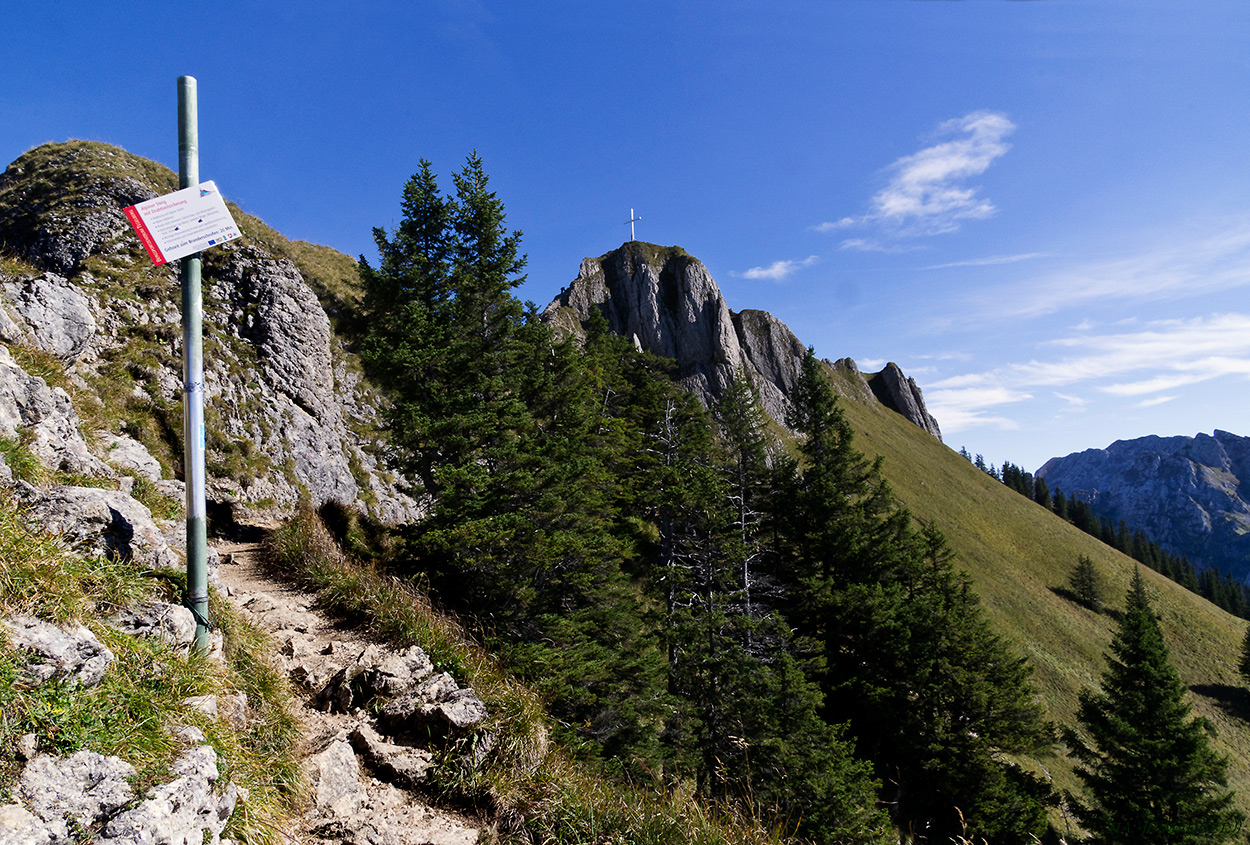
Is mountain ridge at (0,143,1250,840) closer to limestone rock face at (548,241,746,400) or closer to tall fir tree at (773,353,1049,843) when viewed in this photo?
tall fir tree at (773,353,1049,843)

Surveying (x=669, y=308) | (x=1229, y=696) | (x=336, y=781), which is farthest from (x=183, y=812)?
(x=1229, y=696)

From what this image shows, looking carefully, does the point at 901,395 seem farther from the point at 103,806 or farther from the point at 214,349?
the point at 103,806

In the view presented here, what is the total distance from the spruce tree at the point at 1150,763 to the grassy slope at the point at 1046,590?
9.28 metres

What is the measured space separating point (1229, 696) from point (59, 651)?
80624 millimetres

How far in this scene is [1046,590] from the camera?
57250mm

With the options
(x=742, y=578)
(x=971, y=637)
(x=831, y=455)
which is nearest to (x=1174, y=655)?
(x=971, y=637)

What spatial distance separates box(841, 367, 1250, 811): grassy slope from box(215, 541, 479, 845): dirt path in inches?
1671

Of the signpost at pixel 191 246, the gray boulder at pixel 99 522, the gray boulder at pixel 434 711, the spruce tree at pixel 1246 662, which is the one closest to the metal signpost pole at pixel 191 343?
the signpost at pixel 191 246

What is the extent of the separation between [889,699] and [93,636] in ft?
98.7

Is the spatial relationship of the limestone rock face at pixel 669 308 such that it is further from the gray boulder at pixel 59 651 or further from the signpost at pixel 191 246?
the gray boulder at pixel 59 651

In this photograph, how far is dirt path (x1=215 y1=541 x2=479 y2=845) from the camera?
4562 mm

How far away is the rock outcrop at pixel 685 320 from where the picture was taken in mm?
70625

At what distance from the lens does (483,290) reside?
16.1m

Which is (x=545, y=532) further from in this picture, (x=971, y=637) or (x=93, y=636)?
(x=971, y=637)
